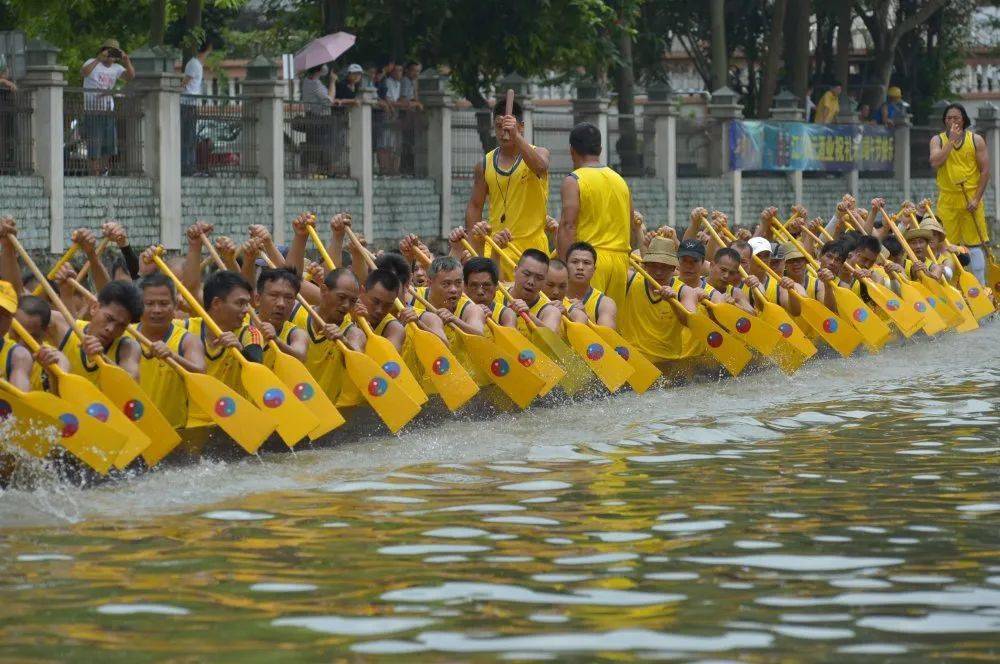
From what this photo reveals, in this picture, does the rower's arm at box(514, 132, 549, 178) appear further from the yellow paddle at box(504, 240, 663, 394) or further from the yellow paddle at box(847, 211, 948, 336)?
the yellow paddle at box(847, 211, 948, 336)

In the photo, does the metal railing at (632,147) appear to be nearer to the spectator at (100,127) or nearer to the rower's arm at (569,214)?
the spectator at (100,127)

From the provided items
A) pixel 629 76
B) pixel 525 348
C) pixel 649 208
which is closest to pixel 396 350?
pixel 525 348

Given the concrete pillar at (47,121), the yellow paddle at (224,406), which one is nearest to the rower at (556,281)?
the yellow paddle at (224,406)

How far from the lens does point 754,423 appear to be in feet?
38.4

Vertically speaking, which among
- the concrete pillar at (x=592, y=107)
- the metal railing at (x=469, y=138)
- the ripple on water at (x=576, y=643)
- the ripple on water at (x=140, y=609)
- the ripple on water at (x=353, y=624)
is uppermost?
the concrete pillar at (x=592, y=107)

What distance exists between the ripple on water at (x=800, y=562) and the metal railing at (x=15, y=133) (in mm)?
9960

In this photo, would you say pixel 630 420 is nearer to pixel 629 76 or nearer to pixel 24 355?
pixel 24 355

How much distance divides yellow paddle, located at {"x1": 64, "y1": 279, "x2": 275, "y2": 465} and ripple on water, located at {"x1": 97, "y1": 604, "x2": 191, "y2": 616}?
2893mm

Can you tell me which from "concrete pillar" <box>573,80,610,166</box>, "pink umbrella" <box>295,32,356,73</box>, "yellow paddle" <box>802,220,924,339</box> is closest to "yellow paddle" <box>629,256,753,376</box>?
"yellow paddle" <box>802,220,924,339</box>

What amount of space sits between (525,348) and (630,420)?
73cm

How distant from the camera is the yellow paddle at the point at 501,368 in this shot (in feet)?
38.6

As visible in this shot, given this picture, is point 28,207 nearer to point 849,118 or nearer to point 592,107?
point 592,107

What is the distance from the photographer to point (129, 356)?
9.62m

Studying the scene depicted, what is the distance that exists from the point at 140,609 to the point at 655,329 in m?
7.18
